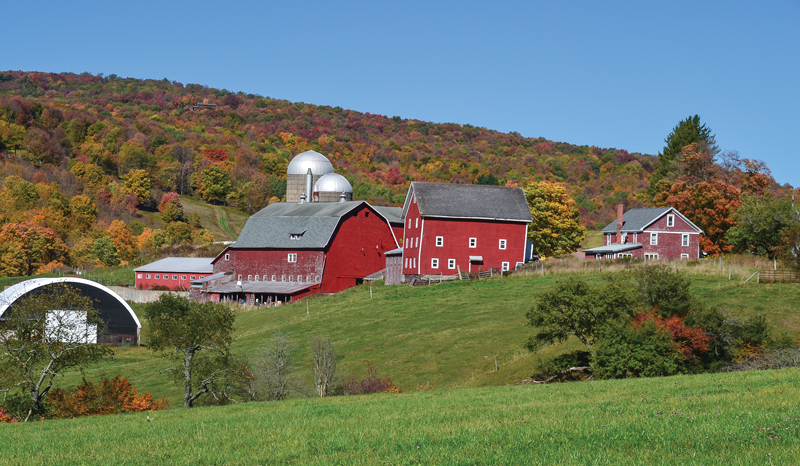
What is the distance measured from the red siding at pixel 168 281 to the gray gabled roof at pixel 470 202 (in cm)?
3200

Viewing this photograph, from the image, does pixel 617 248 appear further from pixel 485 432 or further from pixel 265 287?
pixel 485 432

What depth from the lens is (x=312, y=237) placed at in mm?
71188

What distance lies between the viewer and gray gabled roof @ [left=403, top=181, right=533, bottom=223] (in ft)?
203

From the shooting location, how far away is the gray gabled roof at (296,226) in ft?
233

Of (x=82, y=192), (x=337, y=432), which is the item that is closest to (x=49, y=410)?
(x=337, y=432)

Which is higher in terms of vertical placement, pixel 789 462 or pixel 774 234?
pixel 774 234

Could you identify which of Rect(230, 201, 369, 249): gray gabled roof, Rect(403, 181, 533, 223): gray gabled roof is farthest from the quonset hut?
Rect(403, 181, 533, 223): gray gabled roof

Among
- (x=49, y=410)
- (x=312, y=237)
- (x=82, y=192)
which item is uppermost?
(x=82, y=192)

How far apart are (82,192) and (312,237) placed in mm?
89361

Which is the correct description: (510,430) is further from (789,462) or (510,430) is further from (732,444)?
(789,462)

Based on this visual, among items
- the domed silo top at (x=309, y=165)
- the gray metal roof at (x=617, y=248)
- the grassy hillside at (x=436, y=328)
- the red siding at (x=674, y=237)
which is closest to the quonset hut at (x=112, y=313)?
the grassy hillside at (x=436, y=328)

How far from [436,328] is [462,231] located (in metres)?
22.3

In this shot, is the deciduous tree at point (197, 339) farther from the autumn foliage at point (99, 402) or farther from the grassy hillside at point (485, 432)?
the grassy hillside at point (485, 432)

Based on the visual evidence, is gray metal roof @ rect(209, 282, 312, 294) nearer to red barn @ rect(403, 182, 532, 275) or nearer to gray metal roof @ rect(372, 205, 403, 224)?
red barn @ rect(403, 182, 532, 275)
